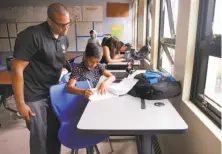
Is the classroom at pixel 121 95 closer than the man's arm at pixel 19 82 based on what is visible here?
Yes

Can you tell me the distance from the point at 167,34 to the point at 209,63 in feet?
4.02

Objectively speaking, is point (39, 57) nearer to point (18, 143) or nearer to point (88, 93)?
point (88, 93)

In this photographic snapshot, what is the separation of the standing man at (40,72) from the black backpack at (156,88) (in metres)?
0.73

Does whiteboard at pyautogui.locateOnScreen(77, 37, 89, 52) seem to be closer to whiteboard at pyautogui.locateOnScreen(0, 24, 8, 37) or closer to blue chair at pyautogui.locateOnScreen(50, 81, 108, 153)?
whiteboard at pyautogui.locateOnScreen(0, 24, 8, 37)

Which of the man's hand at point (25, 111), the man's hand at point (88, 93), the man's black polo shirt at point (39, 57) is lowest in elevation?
the man's hand at point (25, 111)

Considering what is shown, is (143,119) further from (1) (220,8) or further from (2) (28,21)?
(2) (28,21)

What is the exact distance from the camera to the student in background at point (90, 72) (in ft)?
5.10

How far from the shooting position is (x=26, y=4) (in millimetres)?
5184

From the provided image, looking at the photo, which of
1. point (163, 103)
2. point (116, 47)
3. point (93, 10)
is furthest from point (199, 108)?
point (93, 10)

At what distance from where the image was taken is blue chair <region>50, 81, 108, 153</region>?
139 centimetres

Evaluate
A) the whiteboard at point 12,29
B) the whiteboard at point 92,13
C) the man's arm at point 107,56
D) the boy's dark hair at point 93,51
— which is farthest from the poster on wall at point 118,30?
the boy's dark hair at point 93,51

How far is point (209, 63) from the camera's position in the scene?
1.26 m

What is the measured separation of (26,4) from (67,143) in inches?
199

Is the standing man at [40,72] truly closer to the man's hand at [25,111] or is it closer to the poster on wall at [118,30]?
the man's hand at [25,111]
